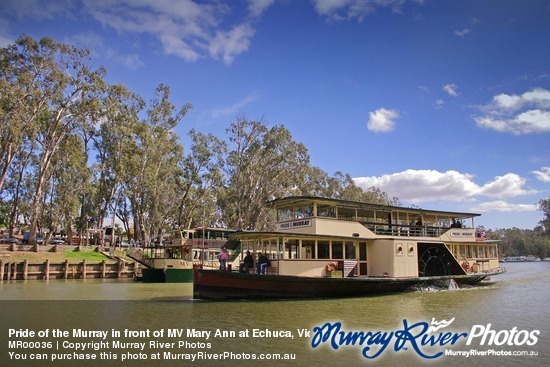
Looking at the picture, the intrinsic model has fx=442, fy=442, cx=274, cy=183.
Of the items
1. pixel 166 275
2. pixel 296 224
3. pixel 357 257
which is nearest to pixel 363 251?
pixel 357 257

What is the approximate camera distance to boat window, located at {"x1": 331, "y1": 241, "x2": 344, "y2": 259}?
780 inches

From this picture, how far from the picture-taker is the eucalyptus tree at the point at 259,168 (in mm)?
47219

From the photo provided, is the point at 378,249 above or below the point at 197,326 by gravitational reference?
above

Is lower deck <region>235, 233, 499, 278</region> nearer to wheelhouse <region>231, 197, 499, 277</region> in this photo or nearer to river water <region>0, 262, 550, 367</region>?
wheelhouse <region>231, 197, 499, 277</region>

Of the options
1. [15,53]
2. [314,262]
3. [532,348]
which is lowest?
[532,348]

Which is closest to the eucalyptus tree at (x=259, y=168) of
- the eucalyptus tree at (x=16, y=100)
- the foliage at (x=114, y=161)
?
the foliage at (x=114, y=161)

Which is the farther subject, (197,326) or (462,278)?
(462,278)

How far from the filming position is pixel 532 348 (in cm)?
1034

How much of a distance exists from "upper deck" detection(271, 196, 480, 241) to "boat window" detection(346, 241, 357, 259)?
57 cm

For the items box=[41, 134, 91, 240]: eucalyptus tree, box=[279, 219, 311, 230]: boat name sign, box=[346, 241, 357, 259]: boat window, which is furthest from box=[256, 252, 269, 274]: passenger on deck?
box=[41, 134, 91, 240]: eucalyptus tree

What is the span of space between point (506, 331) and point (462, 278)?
40.1ft

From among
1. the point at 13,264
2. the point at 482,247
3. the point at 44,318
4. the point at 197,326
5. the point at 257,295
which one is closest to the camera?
the point at 197,326

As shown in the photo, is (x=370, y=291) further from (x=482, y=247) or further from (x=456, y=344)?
(x=482, y=247)

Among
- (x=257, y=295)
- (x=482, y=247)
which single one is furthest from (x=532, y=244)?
(x=257, y=295)
